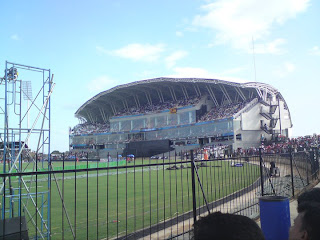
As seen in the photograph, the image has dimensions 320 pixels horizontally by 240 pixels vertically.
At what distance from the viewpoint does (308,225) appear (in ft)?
6.42

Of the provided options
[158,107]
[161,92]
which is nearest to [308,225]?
[158,107]

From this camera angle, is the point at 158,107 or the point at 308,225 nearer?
the point at 308,225

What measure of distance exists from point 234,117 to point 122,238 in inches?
1790

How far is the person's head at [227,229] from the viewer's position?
→ 139 cm

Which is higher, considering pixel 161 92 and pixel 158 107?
pixel 161 92

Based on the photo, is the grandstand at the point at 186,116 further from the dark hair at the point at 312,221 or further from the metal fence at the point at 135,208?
the dark hair at the point at 312,221

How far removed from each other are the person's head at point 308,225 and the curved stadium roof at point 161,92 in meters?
51.8

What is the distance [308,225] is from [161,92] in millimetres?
68277

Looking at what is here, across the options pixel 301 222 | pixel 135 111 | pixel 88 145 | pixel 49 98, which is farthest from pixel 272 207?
pixel 88 145

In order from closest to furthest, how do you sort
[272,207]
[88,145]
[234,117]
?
[272,207] → [234,117] → [88,145]

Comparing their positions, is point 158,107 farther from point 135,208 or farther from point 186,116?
point 135,208

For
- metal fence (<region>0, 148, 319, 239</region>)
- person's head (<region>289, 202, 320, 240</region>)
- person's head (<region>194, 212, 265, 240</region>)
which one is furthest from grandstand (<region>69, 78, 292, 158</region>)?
person's head (<region>194, 212, 265, 240</region>)

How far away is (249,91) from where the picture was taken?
5634 cm

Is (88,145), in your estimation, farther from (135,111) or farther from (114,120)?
(135,111)
